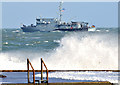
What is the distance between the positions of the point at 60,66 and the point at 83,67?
76.3 inches

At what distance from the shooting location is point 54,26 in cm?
12825

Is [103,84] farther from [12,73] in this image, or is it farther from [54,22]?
[54,22]

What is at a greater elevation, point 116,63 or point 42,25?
point 42,25

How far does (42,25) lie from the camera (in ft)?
410

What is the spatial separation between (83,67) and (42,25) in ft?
303

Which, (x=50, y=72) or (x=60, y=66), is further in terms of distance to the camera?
(x=60, y=66)

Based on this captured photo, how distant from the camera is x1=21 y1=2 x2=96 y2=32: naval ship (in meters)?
125

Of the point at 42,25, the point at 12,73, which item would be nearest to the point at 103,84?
the point at 12,73

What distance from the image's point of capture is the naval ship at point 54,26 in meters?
125

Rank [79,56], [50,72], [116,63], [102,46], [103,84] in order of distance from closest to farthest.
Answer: [103,84], [50,72], [116,63], [79,56], [102,46]

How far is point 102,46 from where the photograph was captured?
40406 mm

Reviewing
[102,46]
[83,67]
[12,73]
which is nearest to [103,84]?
[12,73]

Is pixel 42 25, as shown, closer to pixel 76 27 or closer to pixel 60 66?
pixel 76 27

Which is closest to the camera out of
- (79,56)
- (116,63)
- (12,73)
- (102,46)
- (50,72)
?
(12,73)
